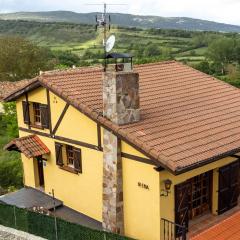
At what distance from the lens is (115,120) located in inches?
533

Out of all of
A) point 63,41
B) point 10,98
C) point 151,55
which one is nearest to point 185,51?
point 151,55

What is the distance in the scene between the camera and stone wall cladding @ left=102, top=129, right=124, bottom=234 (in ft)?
45.3

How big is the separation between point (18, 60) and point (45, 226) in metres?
46.2

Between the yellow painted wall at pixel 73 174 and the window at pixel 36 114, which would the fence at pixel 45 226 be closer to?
the yellow painted wall at pixel 73 174

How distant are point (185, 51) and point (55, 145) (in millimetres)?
78375

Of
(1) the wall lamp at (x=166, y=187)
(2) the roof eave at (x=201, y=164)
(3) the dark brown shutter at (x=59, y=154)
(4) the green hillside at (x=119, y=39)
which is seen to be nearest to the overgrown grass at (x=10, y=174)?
(3) the dark brown shutter at (x=59, y=154)

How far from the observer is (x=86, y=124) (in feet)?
49.2

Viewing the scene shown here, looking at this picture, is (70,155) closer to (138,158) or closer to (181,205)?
(138,158)

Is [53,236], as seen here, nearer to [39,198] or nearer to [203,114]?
[39,198]

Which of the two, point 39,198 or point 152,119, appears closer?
point 152,119

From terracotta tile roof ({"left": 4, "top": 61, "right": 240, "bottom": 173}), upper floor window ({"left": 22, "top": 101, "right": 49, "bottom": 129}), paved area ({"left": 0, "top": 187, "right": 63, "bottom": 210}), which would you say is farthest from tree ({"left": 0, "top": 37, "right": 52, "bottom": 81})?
paved area ({"left": 0, "top": 187, "right": 63, "bottom": 210})

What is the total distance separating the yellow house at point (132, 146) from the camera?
1306 centimetres

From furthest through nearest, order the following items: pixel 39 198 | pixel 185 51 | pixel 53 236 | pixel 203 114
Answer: pixel 185 51, pixel 39 198, pixel 203 114, pixel 53 236

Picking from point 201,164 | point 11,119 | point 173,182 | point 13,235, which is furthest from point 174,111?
point 11,119
